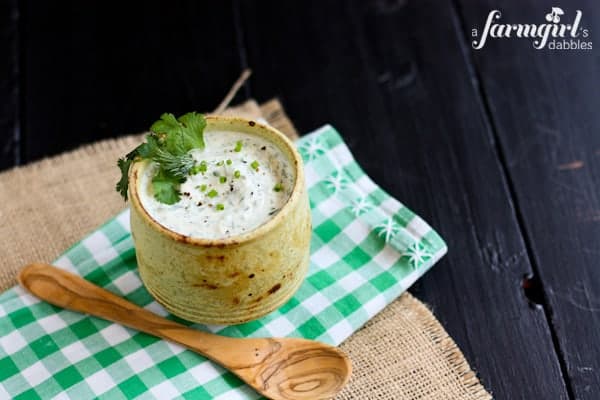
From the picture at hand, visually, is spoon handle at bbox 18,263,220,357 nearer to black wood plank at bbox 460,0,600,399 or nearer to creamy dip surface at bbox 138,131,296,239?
creamy dip surface at bbox 138,131,296,239

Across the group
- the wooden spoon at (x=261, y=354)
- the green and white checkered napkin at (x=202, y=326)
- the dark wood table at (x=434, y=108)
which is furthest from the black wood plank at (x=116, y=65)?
the wooden spoon at (x=261, y=354)

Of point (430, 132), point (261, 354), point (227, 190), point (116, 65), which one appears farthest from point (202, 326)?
point (116, 65)

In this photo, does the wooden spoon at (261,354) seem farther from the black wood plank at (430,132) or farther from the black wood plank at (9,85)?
the black wood plank at (9,85)

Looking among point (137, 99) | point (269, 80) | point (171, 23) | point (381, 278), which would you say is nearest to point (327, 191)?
point (381, 278)

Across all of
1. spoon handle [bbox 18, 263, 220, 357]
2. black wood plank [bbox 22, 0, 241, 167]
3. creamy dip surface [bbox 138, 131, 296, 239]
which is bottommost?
spoon handle [bbox 18, 263, 220, 357]

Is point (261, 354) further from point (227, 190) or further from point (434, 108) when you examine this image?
point (434, 108)

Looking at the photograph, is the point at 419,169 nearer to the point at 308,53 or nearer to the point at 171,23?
the point at 308,53

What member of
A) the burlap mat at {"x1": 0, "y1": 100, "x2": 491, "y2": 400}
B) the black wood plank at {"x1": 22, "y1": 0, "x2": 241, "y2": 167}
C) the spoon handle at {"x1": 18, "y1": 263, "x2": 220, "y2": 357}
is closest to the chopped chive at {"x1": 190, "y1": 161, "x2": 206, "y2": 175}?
the spoon handle at {"x1": 18, "y1": 263, "x2": 220, "y2": 357}
